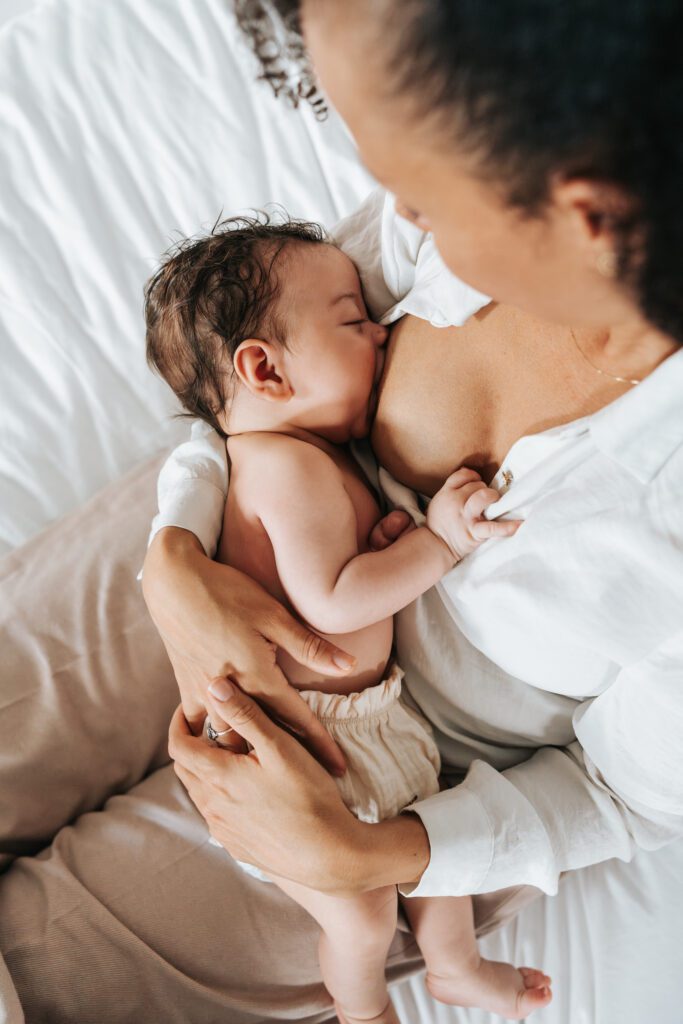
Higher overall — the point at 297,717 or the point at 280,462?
the point at 280,462

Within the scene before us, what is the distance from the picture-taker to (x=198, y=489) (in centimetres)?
98

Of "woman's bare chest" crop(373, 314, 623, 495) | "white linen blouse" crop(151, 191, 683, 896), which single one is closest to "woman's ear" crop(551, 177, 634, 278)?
"white linen blouse" crop(151, 191, 683, 896)

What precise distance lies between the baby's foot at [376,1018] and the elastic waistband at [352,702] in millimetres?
366

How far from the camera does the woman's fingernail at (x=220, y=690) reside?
0.85m

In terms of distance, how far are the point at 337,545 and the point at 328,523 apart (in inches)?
1.0

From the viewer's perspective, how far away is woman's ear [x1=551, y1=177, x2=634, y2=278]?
0.44 metres

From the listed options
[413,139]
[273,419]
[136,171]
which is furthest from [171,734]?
[136,171]

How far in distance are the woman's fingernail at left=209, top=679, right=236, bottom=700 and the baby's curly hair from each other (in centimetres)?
34

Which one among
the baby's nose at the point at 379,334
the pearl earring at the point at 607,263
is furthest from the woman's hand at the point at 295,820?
the pearl earring at the point at 607,263

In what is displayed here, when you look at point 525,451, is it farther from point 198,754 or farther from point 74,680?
point 74,680

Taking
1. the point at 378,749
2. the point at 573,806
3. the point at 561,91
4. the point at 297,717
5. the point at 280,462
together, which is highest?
the point at 561,91

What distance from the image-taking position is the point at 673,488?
2.23 feet

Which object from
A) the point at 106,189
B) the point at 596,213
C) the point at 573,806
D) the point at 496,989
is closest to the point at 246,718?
the point at 573,806

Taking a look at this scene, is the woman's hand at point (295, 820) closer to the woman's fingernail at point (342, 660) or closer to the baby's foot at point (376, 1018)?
the woman's fingernail at point (342, 660)
